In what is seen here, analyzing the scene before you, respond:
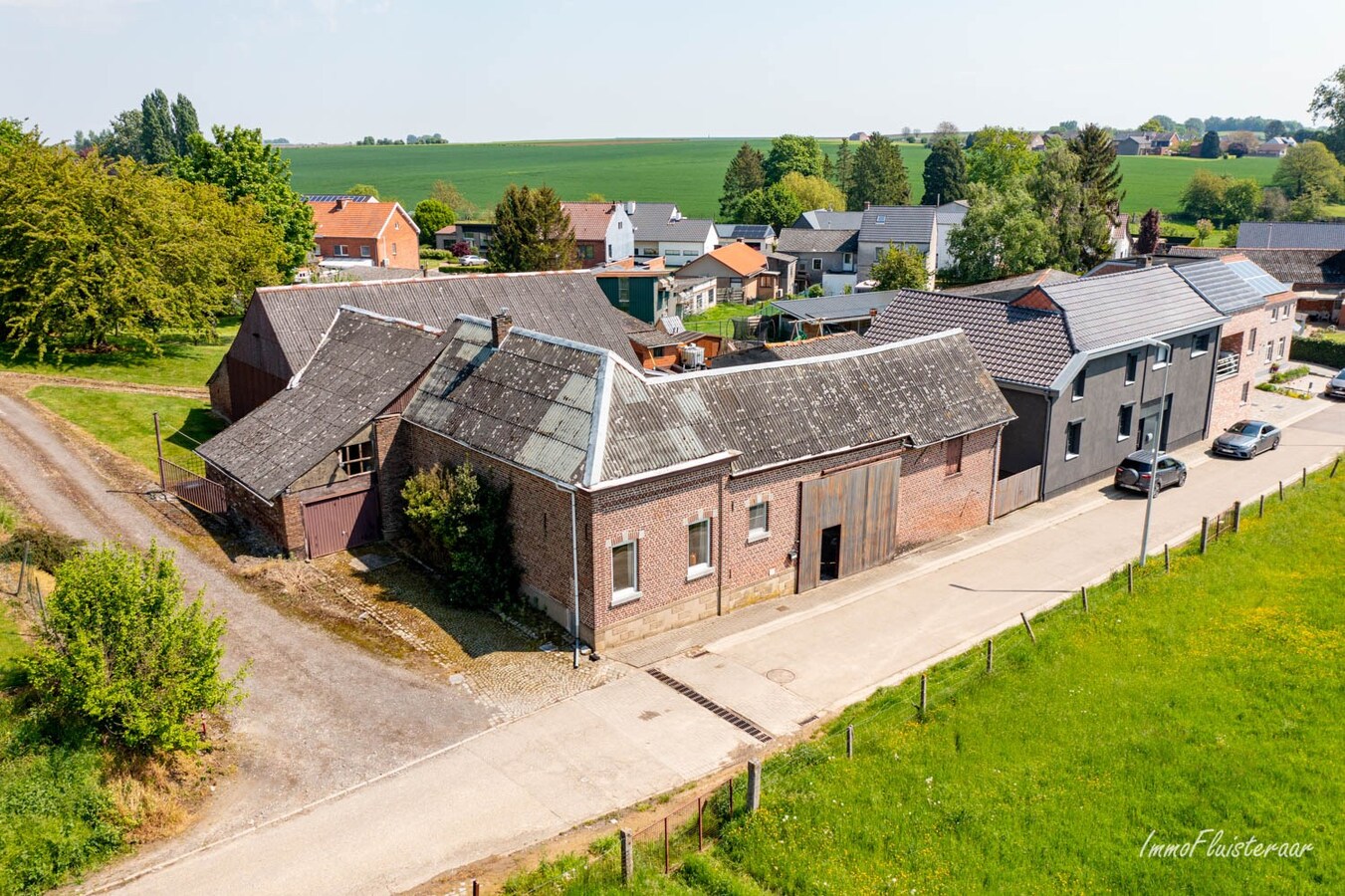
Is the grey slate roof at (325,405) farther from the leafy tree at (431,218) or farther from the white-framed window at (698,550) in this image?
the leafy tree at (431,218)

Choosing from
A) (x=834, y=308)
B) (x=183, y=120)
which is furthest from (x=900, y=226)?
(x=183, y=120)

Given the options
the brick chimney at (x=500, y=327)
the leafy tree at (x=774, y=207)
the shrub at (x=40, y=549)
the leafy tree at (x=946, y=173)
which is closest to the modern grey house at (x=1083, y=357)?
the brick chimney at (x=500, y=327)

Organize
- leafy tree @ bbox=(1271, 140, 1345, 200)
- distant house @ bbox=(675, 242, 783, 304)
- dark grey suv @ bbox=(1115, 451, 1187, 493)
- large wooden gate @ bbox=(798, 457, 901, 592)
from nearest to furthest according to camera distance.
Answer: large wooden gate @ bbox=(798, 457, 901, 592) < dark grey suv @ bbox=(1115, 451, 1187, 493) < distant house @ bbox=(675, 242, 783, 304) < leafy tree @ bbox=(1271, 140, 1345, 200)

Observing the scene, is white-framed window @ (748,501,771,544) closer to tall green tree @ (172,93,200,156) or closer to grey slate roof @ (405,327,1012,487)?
grey slate roof @ (405,327,1012,487)

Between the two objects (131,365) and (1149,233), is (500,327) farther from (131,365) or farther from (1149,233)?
(1149,233)

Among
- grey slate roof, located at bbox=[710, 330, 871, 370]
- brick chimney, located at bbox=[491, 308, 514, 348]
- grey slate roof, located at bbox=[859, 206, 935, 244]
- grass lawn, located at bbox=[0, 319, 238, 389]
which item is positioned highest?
grey slate roof, located at bbox=[859, 206, 935, 244]

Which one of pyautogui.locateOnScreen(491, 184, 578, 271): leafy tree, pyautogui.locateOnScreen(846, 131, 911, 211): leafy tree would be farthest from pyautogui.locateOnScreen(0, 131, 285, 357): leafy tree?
pyautogui.locateOnScreen(846, 131, 911, 211): leafy tree
